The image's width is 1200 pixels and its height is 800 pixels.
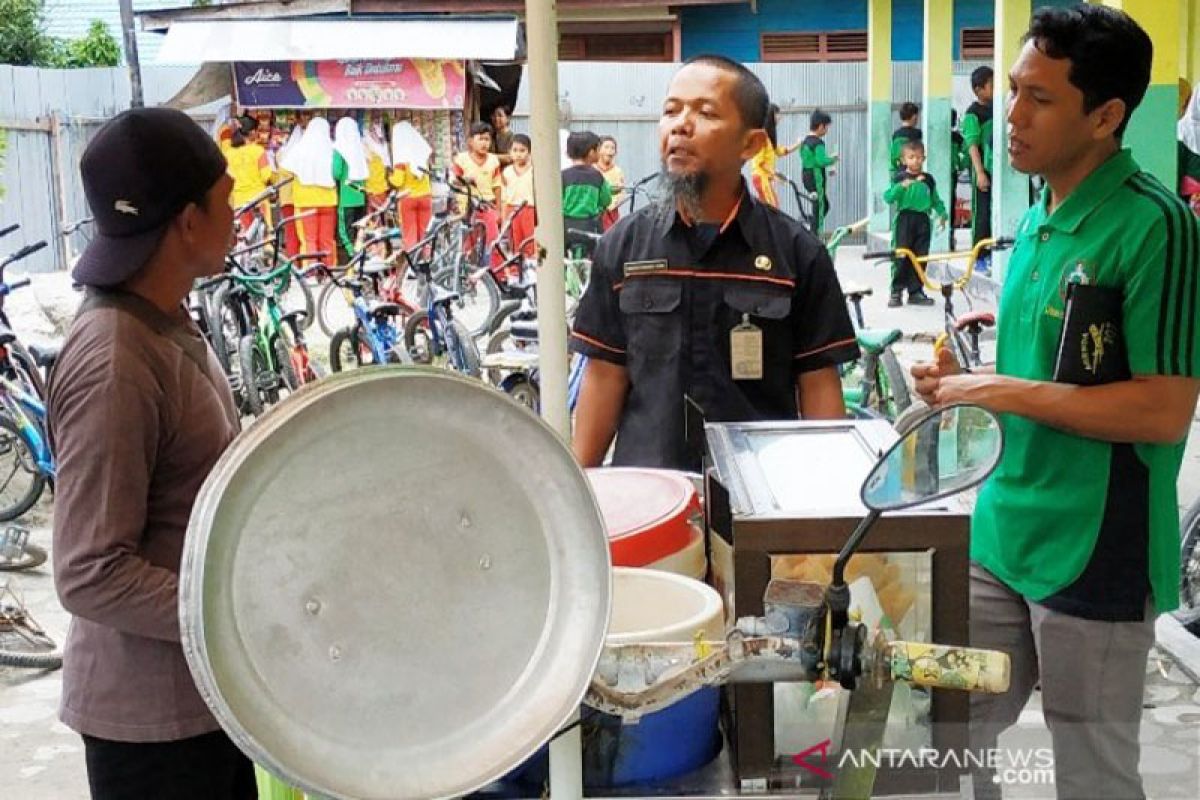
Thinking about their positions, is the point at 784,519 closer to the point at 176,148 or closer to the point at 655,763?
the point at 655,763

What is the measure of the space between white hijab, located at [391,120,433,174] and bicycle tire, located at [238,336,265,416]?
33.2 feet

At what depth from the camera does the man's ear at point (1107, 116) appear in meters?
2.32

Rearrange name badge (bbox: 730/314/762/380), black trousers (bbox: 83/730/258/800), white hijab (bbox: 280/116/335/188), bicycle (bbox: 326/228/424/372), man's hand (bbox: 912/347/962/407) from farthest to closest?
white hijab (bbox: 280/116/335/188) < bicycle (bbox: 326/228/424/372) < name badge (bbox: 730/314/762/380) < man's hand (bbox: 912/347/962/407) < black trousers (bbox: 83/730/258/800)

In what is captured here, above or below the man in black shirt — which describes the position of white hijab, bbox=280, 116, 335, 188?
above

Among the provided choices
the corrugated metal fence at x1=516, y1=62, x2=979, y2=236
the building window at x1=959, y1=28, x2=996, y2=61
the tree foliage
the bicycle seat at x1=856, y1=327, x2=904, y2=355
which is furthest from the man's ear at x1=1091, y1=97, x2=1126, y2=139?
the tree foliage

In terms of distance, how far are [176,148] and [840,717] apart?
4.01ft

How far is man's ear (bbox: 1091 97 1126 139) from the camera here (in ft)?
7.62

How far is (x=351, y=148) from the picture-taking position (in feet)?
59.8

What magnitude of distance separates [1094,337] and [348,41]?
17100 mm

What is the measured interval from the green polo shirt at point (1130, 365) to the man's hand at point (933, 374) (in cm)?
13

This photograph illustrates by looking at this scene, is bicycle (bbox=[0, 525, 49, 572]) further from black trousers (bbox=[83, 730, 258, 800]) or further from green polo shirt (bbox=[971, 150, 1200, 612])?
green polo shirt (bbox=[971, 150, 1200, 612])

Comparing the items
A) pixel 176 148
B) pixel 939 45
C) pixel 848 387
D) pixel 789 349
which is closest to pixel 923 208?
pixel 939 45

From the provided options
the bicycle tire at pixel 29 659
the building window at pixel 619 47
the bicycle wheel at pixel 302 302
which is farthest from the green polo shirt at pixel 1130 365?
the building window at pixel 619 47

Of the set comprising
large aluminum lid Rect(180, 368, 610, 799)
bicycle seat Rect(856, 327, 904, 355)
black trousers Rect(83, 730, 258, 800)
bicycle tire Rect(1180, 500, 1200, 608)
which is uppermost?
large aluminum lid Rect(180, 368, 610, 799)
